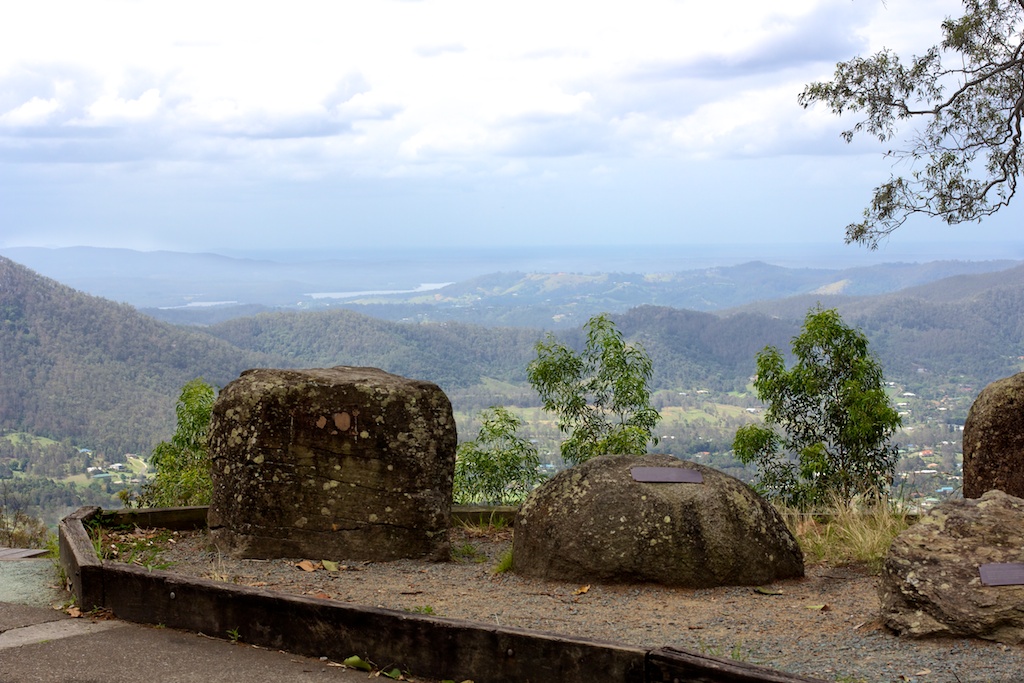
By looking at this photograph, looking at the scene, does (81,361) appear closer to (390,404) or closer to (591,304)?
(390,404)

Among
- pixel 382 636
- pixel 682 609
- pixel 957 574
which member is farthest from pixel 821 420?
pixel 382 636

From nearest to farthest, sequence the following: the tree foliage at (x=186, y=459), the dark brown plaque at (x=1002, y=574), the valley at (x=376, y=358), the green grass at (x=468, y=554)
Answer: the dark brown plaque at (x=1002, y=574), the green grass at (x=468, y=554), the tree foliage at (x=186, y=459), the valley at (x=376, y=358)

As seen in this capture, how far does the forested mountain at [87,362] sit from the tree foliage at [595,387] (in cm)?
4806

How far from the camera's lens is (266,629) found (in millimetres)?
6004

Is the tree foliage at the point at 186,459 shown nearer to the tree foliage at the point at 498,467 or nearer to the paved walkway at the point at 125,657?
the tree foliage at the point at 498,467

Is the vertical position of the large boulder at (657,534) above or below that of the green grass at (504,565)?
above

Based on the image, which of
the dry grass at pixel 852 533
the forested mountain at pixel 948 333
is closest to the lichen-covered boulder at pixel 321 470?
the dry grass at pixel 852 533

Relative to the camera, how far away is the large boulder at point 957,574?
18.5ft

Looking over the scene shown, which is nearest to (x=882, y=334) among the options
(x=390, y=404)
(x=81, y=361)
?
(x=81, y=361)

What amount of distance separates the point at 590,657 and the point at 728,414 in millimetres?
55853

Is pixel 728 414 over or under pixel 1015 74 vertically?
under

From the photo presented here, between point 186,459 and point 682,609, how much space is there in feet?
30.4

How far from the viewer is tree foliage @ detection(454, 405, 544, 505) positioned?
1338 centimetres

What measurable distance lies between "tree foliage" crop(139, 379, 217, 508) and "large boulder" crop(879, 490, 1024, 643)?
25.2 feet
